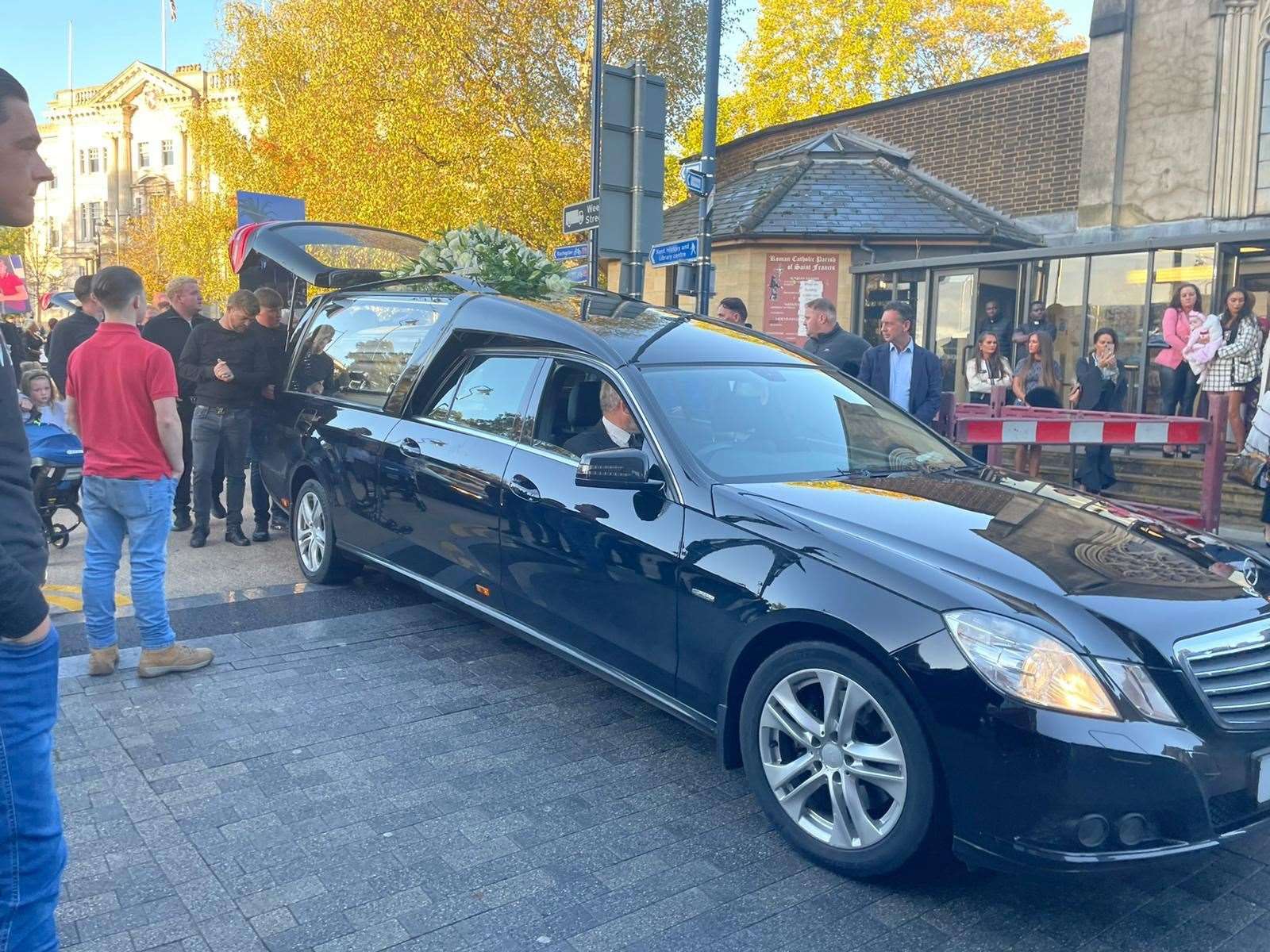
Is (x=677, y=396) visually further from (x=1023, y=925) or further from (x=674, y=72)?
(x=674, y=72)

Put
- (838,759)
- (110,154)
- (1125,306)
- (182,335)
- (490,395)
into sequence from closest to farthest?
(838,759), (490,395), (182,335), (1125,306), (110,154)

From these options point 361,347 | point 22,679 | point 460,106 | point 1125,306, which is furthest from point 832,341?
point 460,106

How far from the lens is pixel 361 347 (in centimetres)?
617

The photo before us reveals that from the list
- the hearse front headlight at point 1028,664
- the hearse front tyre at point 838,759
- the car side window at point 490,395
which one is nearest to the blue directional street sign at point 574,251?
the car side window at point 490,395

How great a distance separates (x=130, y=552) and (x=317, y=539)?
5.25 feet

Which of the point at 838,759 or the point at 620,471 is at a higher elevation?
the point at 620,471

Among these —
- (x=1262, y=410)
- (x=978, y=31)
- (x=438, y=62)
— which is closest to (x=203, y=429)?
(x=1262, y=410)

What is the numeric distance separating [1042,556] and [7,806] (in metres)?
2.74

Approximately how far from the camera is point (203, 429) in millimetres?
7656

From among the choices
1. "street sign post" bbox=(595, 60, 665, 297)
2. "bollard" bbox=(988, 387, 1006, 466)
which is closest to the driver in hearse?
"bollard" bbox=(988, 387, 1006, 466)

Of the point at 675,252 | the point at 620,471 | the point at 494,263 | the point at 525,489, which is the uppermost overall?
the point at 675,252

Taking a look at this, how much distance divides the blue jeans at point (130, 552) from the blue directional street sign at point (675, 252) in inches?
249

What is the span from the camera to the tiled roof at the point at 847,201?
1744 cm

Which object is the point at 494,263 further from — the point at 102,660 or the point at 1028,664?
the point at 1028,664
